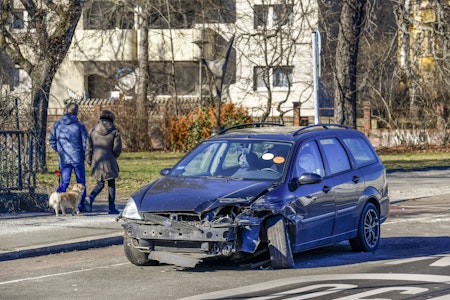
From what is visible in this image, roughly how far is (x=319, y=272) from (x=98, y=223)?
5415mm

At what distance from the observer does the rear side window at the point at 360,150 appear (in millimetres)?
13734

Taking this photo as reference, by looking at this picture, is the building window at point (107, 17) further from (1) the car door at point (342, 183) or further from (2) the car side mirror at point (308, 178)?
(2) the car side mirror at point (308, 178)

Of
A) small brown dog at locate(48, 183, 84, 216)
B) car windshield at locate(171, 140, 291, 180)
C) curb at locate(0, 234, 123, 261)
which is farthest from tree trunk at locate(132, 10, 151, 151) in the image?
car windshield at locate(171, 140, 291, 180)

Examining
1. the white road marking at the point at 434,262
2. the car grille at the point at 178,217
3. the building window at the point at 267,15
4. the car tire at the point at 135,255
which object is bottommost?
the white road marking at the point at 434,262

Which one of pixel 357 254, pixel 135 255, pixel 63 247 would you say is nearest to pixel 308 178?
pixel 357 254

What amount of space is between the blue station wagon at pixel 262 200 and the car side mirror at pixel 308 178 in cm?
1

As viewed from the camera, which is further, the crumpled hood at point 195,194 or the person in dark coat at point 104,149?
the person in dark coat at point 104,149

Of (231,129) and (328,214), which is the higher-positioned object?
(231,129)

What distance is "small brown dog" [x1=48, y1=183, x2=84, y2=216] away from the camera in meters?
16.8

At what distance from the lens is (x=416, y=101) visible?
140 ft

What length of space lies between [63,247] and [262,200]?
3.40 metres

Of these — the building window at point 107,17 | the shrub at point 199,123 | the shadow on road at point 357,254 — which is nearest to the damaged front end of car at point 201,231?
the shadow on road at point 357,254

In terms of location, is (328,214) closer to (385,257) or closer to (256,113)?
(385,257)

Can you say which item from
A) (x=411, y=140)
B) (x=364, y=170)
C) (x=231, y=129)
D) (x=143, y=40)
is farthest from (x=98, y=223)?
(x=143, y=40)
